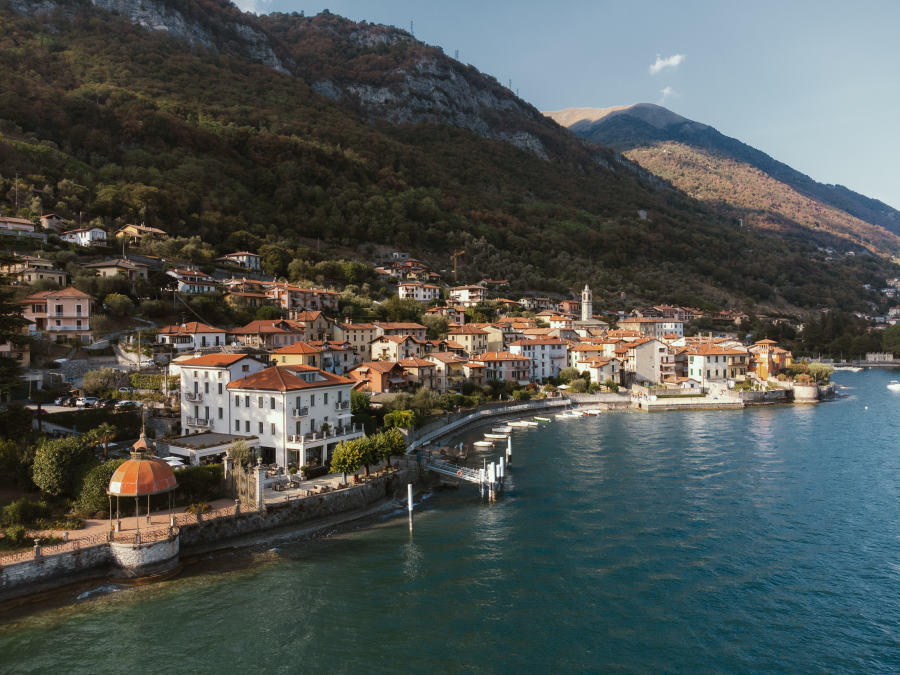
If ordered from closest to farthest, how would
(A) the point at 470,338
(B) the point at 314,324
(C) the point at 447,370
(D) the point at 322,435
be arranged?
(D) the point at 322,435
(B) the point at 314,324
(C) the point at 447,370
(A) the point at 470,338

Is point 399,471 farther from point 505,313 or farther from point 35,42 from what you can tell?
point 35,42

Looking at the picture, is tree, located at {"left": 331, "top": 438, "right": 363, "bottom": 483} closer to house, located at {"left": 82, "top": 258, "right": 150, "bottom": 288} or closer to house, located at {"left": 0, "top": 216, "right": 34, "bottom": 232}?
house, located at {"left": 82, "top": 258, "right": 150, "bottom": 288}

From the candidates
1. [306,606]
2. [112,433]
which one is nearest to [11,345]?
[112,433]

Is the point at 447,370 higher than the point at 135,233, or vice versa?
the point at 135,233

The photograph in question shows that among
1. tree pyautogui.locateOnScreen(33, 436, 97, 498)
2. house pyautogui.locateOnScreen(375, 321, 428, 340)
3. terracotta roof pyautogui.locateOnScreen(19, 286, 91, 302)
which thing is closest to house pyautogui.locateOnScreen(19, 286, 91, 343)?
terracotta roof pyautogui.locateOnScreen(19, 286, 91, 302)

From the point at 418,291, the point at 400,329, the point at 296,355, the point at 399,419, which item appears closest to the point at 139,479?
the point at 399,419

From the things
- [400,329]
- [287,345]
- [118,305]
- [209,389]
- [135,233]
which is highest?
[135,233]

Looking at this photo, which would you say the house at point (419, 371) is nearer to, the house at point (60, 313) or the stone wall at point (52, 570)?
the house at point (60, 313)

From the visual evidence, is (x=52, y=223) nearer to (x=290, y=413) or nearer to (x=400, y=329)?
(x=400, y=329)
